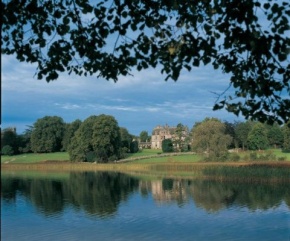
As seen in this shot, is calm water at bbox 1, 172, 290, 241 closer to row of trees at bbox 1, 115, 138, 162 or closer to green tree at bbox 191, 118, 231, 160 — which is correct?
green tree at bbox 191, 118, 231, 160

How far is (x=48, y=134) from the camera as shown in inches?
2451

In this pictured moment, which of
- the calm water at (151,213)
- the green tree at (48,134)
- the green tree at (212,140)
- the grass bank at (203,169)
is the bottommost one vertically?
the calm water at (151,213)

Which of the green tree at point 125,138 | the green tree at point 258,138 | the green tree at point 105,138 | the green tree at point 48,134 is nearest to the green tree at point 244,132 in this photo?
the green tree at point 258,138

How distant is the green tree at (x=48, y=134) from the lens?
56625 millimetres

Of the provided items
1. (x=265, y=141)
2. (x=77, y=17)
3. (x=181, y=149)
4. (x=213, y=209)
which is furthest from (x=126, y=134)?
(x=77, y=17)

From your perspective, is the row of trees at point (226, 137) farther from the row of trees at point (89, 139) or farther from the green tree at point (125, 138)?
the row of trees at point (89, 139)

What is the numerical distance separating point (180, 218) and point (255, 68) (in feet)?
45.8

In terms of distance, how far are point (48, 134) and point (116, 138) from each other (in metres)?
10.5

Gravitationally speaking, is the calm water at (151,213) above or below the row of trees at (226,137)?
below

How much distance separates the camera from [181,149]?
7450cm

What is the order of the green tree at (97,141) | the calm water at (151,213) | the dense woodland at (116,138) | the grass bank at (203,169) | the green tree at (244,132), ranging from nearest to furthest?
1. the calm water at (151,213)
2. the grass bank at (203,169)
3. the dense woodland at (116,138)
4. the green tree at (97,141)
5. the green tree at (244,132)

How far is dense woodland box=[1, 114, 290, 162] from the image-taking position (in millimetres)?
48625

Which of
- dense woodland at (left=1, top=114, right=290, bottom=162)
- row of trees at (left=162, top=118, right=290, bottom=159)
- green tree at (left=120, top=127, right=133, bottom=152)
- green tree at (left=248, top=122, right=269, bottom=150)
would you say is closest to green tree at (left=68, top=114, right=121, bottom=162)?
dense woodland at (left=1, top=114, right=290, bottom=162)

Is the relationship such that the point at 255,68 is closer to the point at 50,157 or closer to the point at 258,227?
the point at 258,227
